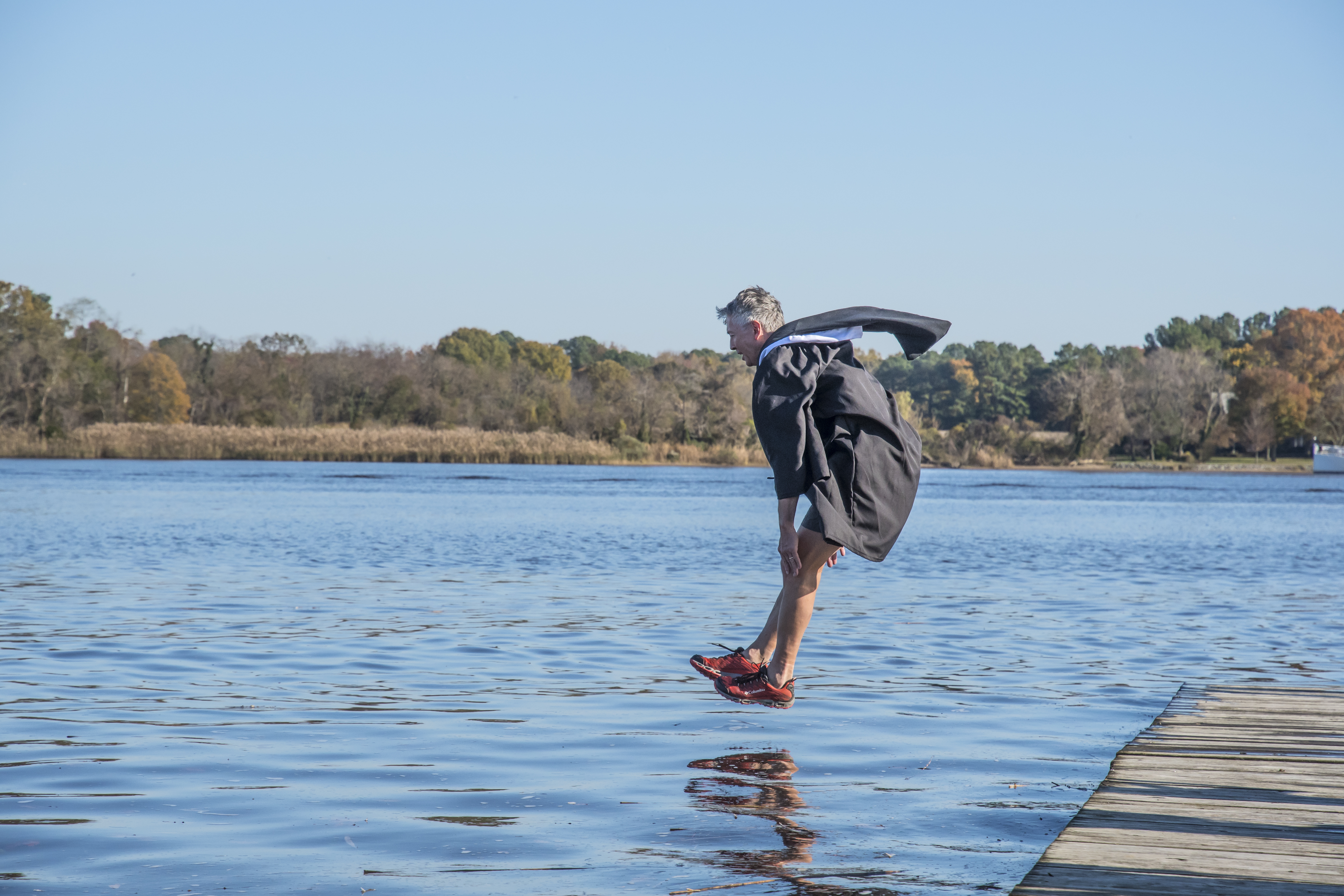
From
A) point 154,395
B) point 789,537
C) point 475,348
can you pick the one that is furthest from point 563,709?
point 475,348

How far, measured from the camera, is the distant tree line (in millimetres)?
76500

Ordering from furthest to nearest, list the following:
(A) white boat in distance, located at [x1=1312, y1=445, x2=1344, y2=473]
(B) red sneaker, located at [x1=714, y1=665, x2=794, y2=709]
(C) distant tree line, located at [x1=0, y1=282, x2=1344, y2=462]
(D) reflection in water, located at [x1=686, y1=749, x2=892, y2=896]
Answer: (A) white boat in distance, located at [x1=1312, y1=445, x2=1344, y2=473], (C) distant tree line, located at [x1=0, y1=282, x2=1344, y2=462], (B) red sneaker, located at [x1=714, y1=665, x2=794, y2=709], (D) reflection in water, located at [x1=686, y1=749, x2=892, y2=896]

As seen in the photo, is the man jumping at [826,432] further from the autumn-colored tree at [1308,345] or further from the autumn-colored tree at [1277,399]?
the autumn-colored tree at [1308,345]

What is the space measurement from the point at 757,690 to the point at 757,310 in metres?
1.74

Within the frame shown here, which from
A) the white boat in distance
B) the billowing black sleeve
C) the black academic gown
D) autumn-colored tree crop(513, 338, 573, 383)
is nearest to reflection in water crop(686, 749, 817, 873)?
the black academic gown

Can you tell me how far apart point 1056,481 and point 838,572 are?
54971mm

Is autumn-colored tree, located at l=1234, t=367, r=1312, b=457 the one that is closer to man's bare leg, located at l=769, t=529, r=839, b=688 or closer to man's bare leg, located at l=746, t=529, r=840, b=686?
man's bare leg, located at l=746, t=529, r=840, b=686

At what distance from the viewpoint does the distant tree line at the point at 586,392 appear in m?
76.5

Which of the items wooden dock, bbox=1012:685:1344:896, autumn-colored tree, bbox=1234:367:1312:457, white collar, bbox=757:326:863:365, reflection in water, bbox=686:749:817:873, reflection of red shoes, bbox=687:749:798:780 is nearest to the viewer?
wooden dock, bbox=1012:685:1344:896

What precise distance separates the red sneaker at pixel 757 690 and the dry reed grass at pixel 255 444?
59415mm

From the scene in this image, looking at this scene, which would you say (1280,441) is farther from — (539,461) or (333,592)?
(333,592)

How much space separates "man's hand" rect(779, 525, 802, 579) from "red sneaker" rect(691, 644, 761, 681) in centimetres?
71

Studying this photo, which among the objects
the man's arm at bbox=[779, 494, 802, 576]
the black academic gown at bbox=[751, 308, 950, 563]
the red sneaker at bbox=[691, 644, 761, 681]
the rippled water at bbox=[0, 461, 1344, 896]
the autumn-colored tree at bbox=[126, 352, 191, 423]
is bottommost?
the rippled water at bbox=[0, 461, 1344, 896]

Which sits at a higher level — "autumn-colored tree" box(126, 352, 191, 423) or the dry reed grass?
"autumn-colored tree" box(126, 352, 191, 423)
